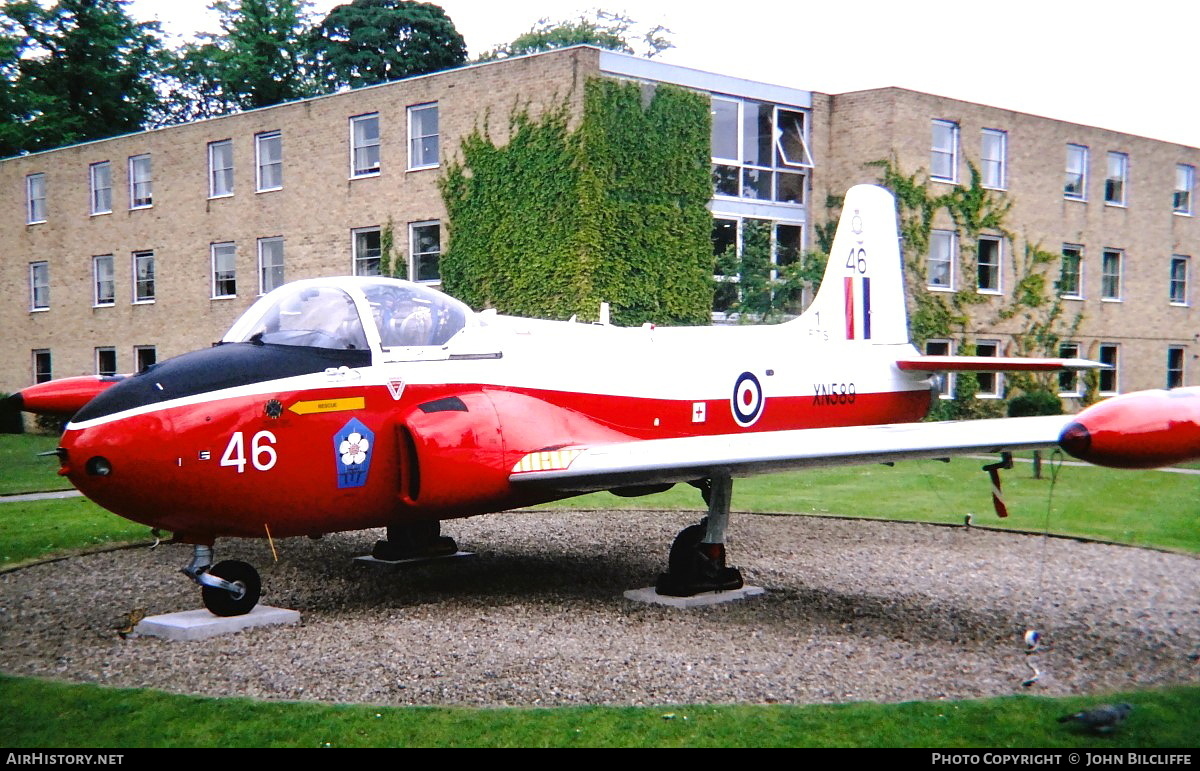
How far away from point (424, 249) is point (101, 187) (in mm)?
14062

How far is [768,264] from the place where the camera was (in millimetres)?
26156

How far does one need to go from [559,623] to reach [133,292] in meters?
29.9

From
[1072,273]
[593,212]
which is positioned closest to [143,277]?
[593,212]

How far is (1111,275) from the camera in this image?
34.7 metres

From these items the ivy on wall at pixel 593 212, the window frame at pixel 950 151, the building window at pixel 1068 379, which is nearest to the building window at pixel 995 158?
the window frame at pixel 950 151

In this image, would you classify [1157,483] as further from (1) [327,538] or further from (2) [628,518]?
(1) [327,538]

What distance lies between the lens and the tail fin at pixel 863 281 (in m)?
12.7

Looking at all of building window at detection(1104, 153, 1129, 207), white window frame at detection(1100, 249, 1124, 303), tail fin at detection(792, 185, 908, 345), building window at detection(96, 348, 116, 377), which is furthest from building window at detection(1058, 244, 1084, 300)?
building window at detection(96, 348, 116, 377)

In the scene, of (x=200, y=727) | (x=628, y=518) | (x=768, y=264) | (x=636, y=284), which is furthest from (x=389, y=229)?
(x=200, y=727)

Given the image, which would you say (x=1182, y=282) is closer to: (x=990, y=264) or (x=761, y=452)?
(x=990, y=264)

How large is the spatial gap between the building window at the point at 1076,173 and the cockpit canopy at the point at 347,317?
2917 centimetres

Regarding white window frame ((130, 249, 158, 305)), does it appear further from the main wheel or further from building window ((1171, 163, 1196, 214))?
building window ((1171, 163, 1196, 214))

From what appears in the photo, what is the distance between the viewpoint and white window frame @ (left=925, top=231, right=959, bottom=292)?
29672 millimetres

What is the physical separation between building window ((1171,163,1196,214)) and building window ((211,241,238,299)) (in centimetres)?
3111
